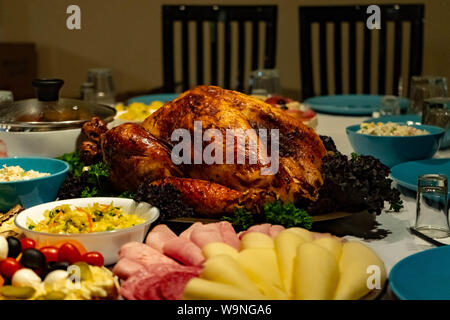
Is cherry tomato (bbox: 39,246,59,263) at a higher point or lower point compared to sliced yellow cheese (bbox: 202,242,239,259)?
lower

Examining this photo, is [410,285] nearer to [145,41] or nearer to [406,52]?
[406,52]

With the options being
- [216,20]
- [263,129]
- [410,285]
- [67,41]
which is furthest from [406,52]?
[410,285]

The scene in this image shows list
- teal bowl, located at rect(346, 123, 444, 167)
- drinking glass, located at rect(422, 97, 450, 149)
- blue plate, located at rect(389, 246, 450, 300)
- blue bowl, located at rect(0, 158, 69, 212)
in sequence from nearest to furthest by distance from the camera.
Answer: blue plate, located at rect(389, 246, 450, 300) → blue bowl, located at rect(0, 158, 69, 212) → teal bowl, located at rect(346, 123, 444, 167) → drinking glass, located at rect(422, 97, 450, 149)

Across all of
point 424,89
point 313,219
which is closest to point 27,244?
point 313,219

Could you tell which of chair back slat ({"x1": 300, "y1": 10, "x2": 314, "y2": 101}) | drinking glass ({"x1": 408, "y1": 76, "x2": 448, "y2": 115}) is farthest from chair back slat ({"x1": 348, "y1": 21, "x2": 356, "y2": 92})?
drinking glass ({"x1": 408, "y1": 76, "x2": 448, "y2": 115})

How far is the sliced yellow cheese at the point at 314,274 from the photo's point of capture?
106cm

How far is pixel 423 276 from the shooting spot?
123 centimetres

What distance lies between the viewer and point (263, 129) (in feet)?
5.64

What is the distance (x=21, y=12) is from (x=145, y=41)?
1.34 m

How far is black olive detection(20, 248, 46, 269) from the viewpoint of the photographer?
120 centimetres

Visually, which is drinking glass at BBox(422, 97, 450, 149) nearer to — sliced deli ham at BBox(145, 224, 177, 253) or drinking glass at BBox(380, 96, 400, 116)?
drinking glass at BBox(380, 96, 400, 116)

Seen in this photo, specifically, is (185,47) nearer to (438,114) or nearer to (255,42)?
(255,42)

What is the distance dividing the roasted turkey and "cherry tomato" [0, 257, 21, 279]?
481 millimetres

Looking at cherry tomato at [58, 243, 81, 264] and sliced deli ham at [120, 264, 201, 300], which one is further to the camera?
cherry tomato at [58, 243, 81, 264]
